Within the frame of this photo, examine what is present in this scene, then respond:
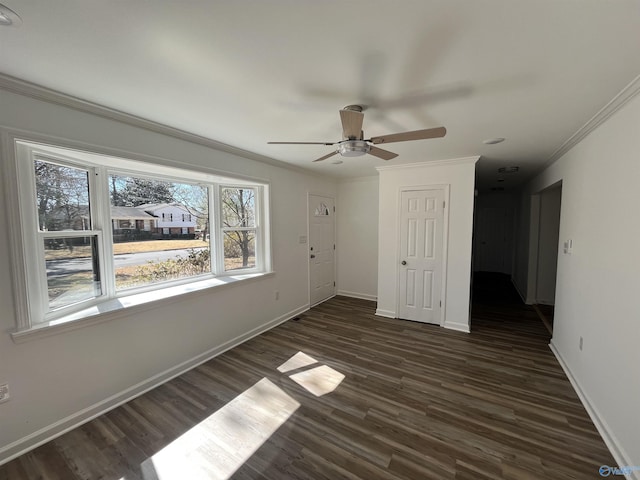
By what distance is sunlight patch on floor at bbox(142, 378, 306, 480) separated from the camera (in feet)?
5.31

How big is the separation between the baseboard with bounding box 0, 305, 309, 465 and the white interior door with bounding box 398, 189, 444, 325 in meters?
2.57

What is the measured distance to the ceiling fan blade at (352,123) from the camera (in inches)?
65.7

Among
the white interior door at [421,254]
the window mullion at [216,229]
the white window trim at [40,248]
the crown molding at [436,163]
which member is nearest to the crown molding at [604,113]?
the crown molding at [436,163]

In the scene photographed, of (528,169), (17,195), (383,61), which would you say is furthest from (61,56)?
(528,169)

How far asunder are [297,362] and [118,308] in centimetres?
177

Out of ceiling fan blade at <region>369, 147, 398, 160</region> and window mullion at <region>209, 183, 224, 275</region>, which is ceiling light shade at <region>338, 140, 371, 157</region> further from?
window mullion at <region>209, 183, 224, 275</region>

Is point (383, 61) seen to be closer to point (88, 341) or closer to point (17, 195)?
point (17, 195)

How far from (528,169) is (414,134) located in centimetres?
353

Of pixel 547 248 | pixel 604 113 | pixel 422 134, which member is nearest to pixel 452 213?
pixel 604 113

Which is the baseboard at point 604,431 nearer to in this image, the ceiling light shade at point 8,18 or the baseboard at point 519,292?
the baseboard at point 519,292

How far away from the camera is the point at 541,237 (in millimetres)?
4602

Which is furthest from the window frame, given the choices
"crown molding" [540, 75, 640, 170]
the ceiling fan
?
"crown molding" [540, 75, 640, 170]

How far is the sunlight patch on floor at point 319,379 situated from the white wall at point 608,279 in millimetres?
1954

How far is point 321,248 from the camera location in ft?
15.9
